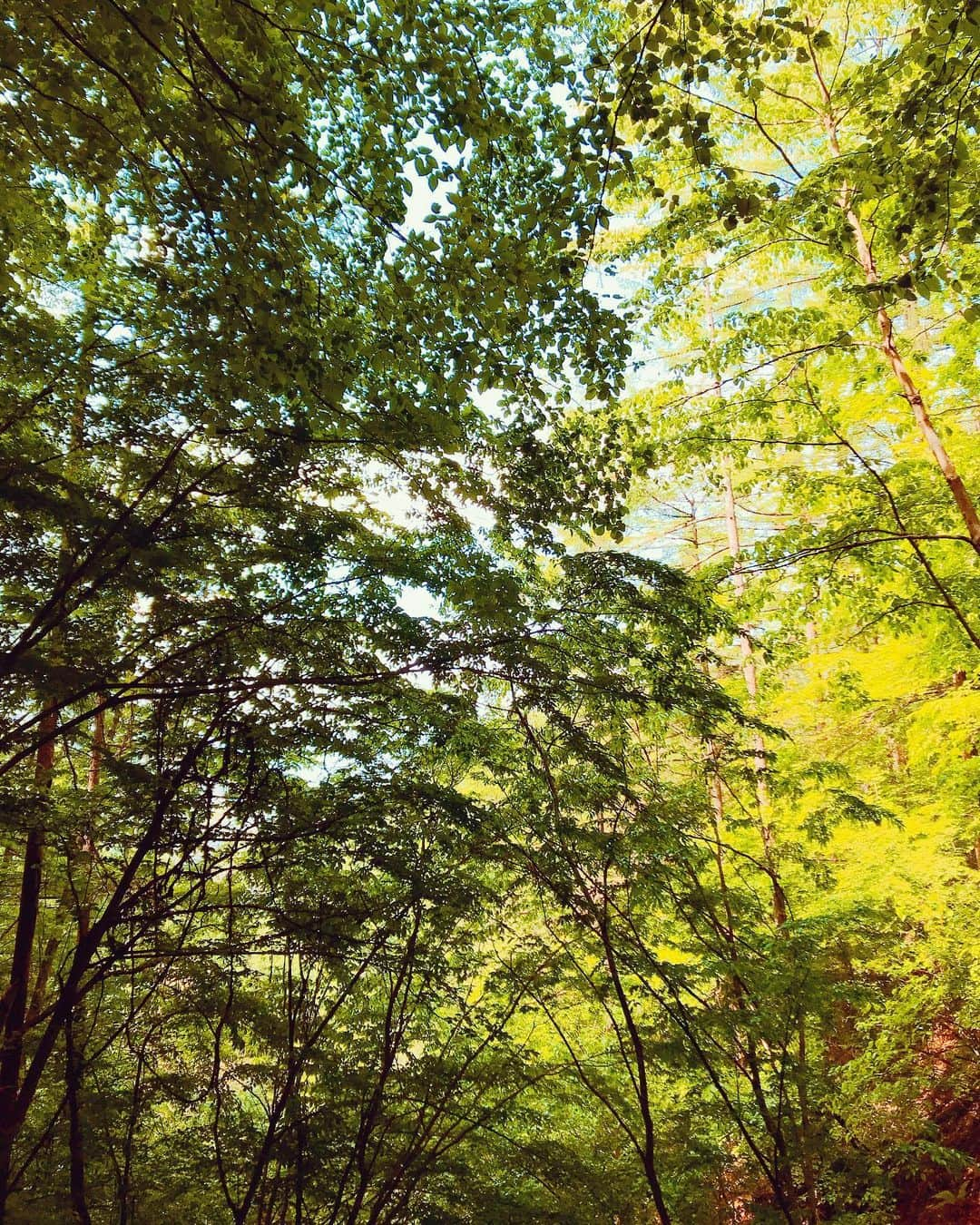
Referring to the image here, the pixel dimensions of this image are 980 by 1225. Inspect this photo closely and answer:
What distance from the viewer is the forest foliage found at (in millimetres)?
2504

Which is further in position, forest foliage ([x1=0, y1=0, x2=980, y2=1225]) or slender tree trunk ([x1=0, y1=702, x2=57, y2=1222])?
slender tree trunk ([x1=0, y1=702, x2=57, y2=1222])

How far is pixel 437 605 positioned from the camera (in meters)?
4.15

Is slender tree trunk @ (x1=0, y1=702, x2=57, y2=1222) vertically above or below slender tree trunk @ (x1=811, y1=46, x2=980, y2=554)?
below

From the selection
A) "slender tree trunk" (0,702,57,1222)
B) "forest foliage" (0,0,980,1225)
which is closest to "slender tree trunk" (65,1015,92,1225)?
"forest foliage" (0,0,980,1225)

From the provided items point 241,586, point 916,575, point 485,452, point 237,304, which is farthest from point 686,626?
point 237,304

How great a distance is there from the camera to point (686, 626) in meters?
3.95

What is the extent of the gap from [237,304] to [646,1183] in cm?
623

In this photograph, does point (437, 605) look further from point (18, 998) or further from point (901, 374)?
point (901, 374)

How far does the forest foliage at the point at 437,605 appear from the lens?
2.50 metres

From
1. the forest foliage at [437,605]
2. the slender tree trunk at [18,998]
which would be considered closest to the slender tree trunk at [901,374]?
the forest foliage at [437,605]

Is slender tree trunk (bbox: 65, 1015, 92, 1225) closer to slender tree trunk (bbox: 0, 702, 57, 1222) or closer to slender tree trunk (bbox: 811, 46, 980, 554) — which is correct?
slender tree trunk (bbox: 0, 702, 57, 1222)

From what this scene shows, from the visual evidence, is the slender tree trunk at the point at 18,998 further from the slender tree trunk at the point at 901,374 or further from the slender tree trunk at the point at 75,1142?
the slender tree trunk at the point at 901,374

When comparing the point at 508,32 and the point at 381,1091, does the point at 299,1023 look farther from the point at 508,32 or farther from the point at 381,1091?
the point at 508,32

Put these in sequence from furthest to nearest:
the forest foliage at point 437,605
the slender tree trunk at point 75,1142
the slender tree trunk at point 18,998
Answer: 1. the slender tree trunk at point 75,1142
2. the slender tree trunk at point 18,998
3. the forest foliage at point 437,605
